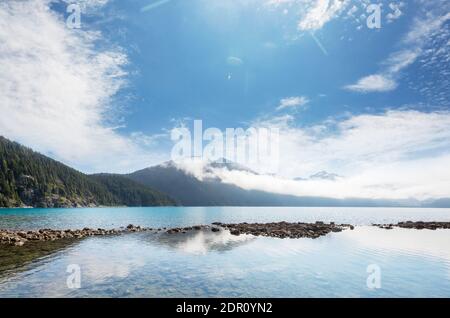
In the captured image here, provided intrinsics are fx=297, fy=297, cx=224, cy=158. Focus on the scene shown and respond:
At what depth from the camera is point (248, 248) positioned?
42.8m

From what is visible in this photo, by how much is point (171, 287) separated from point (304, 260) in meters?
17.3

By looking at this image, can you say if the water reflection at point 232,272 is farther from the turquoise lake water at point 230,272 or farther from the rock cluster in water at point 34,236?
the rock cluster in water at point 34,236

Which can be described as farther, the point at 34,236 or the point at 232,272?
the point at 34,236

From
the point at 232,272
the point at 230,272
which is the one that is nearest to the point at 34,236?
the point at 230,272

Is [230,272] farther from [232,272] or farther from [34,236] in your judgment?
[34,236]

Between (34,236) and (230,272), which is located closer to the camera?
(230,272)

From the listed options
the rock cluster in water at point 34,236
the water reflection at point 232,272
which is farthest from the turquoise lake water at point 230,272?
the rock cluster in water at point 34,236

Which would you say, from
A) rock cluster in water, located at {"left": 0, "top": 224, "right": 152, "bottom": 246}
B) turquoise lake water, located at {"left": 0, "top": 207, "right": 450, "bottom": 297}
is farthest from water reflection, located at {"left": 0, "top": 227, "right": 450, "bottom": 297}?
rock cluster in water, located at {"left": 0, "top": 224, "right": 152, "bottom": 246}

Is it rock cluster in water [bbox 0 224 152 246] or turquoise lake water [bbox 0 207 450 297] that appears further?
rock cluster in water [bbox 0 224 152 246]

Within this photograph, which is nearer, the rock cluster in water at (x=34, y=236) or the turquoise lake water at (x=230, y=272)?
the turquoise lake water at (x=230, y=272)

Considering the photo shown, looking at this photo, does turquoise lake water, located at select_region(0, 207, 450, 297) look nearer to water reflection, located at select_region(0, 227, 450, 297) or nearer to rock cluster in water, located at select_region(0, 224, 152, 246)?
water reflection, located at select_region(0, 227, 450, 297)
